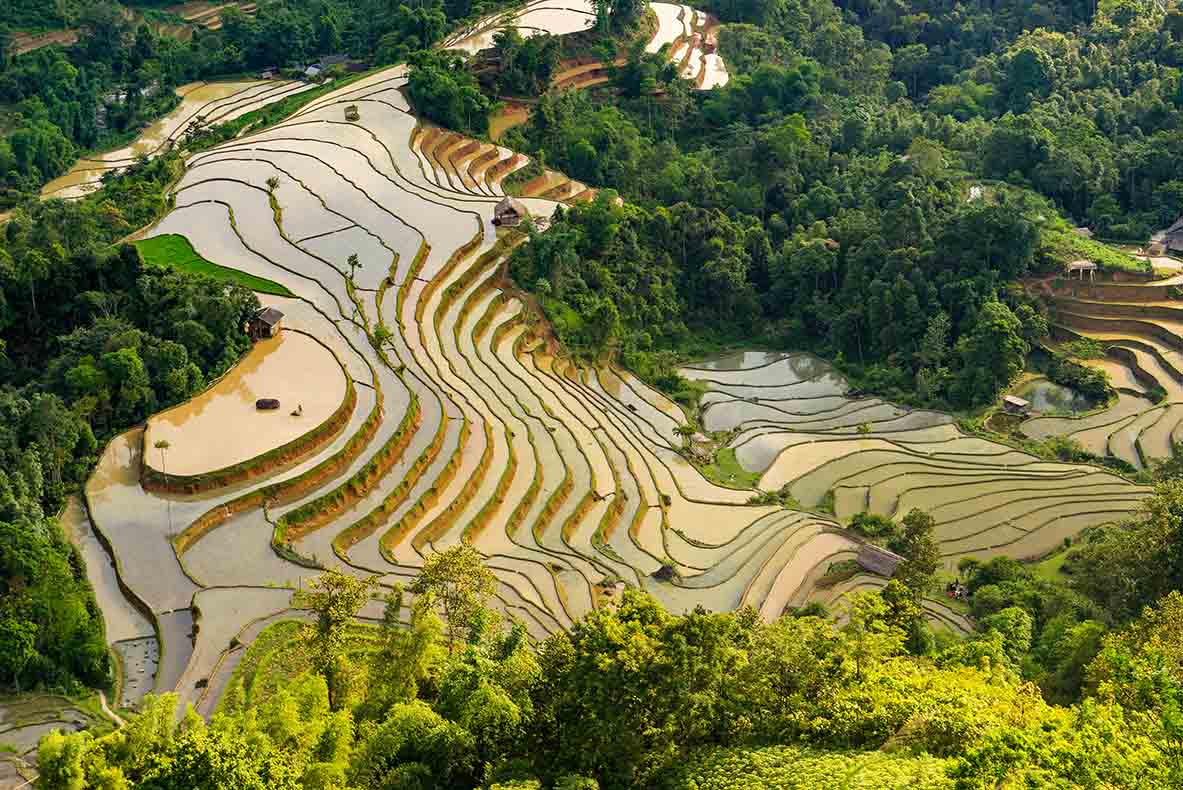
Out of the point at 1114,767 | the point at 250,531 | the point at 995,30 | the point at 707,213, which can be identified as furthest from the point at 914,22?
the point at 1114,767

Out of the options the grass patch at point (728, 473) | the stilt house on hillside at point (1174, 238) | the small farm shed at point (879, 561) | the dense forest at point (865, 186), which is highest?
the dense forest at point (865, 186)

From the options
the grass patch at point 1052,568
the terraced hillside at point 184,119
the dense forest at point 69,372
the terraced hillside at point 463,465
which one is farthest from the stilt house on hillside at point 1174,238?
the terraced hillside at point 184,119

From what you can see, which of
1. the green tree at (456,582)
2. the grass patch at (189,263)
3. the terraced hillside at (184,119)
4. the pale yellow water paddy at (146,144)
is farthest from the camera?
the terraced hillside at (184,119)

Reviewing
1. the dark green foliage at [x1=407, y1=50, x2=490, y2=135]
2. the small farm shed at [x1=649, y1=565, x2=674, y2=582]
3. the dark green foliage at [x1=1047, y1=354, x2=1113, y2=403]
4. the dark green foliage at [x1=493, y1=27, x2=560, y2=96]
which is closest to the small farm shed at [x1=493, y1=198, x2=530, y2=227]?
the dark green foliage at [x1=407, y1=50, x2=490, y2=135]

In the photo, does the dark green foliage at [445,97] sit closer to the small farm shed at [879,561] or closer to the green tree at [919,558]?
the small farm shed at [879,561]

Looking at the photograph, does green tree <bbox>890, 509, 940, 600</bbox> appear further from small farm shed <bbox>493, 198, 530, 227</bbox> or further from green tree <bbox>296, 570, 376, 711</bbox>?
small farm shed <bbox>493, 198, 530, 227</bbox>

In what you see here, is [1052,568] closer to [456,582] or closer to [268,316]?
[456,582]
